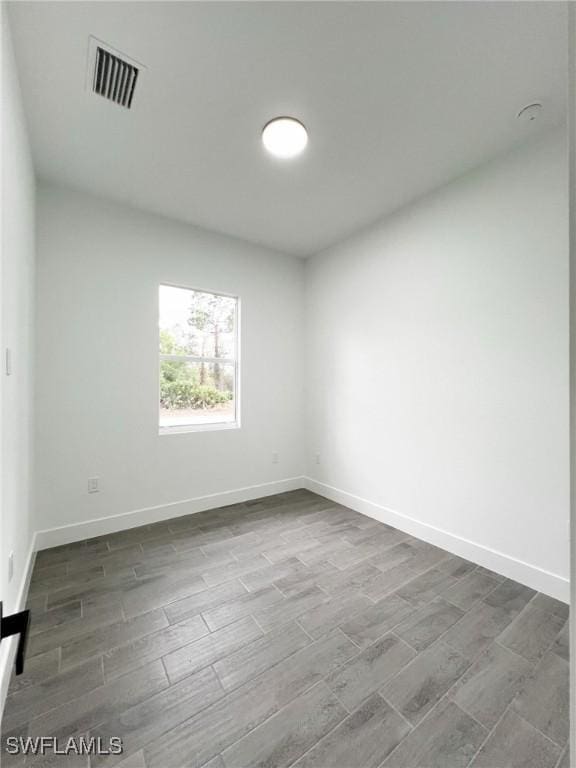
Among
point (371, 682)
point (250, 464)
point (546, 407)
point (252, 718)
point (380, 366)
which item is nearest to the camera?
point (252, 718)

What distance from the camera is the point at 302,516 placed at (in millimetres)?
3025

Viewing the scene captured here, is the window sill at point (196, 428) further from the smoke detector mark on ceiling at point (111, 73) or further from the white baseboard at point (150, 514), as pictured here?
the smoke detector mark on ceiling at point (111, 73)

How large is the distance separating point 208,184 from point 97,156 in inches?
29.7

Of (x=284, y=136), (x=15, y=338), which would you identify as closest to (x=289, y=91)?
(x=284, y=136)

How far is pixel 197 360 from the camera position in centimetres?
325

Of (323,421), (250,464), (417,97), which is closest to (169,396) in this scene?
(250,464)

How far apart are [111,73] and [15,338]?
1.44 m

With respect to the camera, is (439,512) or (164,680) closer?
(164,680)

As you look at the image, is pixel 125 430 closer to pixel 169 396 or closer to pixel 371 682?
pixel 169 396

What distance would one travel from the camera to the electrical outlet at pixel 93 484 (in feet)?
8.53

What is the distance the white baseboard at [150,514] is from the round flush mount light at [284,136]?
300 centimetres

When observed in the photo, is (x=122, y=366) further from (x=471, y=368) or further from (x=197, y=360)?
(x=471, y=368)

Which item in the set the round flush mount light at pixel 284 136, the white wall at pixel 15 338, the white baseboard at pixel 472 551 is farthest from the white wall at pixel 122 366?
the round flush mount light at pixel 284 136

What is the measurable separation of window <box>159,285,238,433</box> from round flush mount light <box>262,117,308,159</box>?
5.18 ft
